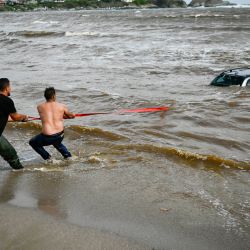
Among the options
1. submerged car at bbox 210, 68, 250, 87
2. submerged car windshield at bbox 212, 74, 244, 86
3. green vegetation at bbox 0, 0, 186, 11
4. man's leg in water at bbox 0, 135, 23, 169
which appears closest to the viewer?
man's leg in water at bbox 0, 135, 23, 169

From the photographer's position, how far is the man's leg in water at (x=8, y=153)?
6.54m

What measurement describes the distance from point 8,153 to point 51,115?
81cm

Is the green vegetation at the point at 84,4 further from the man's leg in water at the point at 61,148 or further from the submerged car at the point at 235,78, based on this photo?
the man's leg in water at the point at 61,148

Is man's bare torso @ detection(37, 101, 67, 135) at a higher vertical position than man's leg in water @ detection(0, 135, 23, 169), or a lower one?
higher

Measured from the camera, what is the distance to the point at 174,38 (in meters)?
34.4

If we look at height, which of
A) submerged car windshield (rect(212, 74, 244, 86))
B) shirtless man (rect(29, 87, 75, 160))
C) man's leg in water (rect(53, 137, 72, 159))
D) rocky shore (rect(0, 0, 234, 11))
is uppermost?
shirtless man (rect(29, 87, 75, 160))

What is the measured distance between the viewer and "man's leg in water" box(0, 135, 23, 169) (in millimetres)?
6543

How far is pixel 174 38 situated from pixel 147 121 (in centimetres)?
2510

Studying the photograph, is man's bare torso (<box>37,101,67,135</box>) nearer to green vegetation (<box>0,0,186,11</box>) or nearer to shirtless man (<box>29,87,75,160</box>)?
shirtless man (<box>29,87,75,160</box>)

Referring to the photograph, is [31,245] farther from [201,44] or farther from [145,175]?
[201,44]

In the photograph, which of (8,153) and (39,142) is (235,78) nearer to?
(39,142)

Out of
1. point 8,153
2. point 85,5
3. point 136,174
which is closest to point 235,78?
point 136,174

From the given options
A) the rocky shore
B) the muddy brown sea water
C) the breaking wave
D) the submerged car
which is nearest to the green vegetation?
the rocky shore

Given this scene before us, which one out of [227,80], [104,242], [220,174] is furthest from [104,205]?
[227,80]
